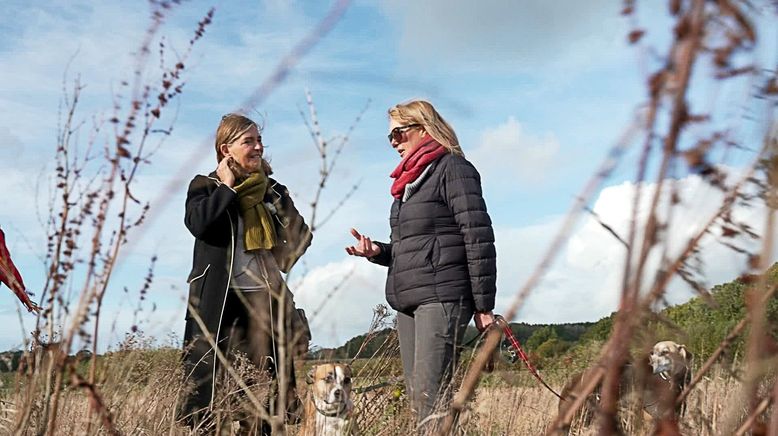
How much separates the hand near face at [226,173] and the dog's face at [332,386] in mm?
1222

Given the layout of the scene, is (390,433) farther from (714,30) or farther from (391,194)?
(714,30)

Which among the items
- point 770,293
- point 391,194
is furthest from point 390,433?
point 770,293

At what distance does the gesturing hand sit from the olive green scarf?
0.48 meters

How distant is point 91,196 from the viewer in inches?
80.3

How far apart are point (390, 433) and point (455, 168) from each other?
143 centimetres

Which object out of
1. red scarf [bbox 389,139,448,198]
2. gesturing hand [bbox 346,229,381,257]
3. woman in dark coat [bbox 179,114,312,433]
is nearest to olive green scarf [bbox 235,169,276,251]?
woman in dark coat [bbox 179,114,312,433]

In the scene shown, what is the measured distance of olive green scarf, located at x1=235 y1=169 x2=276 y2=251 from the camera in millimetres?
4852

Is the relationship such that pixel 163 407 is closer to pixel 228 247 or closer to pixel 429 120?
pixel 228 247

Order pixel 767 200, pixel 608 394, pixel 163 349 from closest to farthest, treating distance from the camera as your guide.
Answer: pixel 608 394, pixel 767 200, pixel 163 349

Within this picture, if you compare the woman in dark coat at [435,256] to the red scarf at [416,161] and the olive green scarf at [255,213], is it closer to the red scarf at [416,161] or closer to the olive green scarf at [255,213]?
the red scarf at [416,161]

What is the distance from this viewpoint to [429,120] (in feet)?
15.2

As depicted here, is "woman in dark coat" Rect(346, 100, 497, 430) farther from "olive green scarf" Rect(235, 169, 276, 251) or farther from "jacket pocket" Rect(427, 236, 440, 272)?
"olive green scarf" Rect(235, 169, 276, 251)

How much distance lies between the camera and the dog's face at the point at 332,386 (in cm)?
509

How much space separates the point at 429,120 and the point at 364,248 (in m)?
0.77
